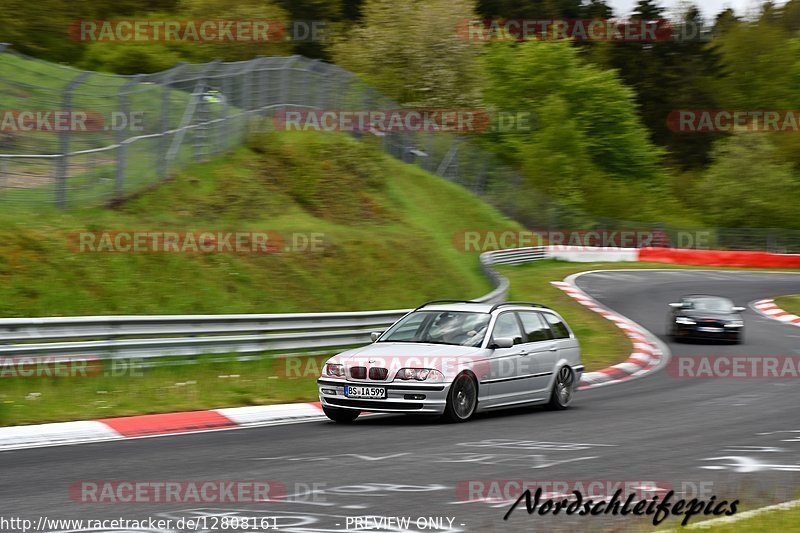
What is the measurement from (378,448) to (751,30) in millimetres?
99807

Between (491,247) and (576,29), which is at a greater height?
(576,29)

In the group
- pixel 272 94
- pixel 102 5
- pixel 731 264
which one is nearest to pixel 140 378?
pixel 272 94

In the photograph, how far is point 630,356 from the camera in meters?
21.1

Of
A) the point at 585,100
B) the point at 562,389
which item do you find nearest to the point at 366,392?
the point at 562,389

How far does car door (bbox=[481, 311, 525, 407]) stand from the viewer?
1242 centimetres

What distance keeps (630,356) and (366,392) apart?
10.7m

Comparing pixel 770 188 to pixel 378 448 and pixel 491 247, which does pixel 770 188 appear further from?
pixel 378 448

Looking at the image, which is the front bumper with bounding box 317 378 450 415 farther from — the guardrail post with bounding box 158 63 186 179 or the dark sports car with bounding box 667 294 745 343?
the dark sports car with bounding box 667 294 745 343

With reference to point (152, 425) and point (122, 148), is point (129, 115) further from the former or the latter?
point (152, 425)

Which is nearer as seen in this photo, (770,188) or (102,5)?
(770,188)

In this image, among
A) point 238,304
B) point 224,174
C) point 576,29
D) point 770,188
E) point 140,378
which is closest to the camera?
point 140,378

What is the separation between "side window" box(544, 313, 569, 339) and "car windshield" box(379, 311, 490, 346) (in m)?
1.51

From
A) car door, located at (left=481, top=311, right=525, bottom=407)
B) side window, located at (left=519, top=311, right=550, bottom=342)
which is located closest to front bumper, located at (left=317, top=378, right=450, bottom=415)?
car door, located at (left=481, top=311, right=525, bottom=407)

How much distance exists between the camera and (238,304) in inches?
786
